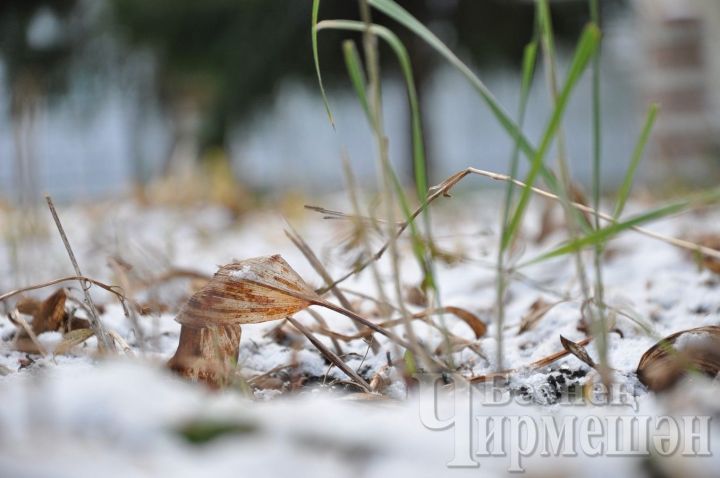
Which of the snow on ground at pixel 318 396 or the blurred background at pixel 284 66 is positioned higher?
the blurred background at pixel 284 66

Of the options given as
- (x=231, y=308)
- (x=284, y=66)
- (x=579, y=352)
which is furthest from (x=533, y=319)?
(x=284, y=66)

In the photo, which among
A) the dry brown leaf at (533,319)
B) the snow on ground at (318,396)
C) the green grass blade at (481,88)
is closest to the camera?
the snow on ground at (318,396)

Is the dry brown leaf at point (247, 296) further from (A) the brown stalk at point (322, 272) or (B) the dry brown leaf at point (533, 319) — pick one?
(B) the dry brown leaf at point (533, 319)

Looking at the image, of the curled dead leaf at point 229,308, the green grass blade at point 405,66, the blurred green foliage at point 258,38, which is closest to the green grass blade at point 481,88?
the green grass blade at point 405,66

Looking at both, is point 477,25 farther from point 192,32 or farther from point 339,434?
point 339,434

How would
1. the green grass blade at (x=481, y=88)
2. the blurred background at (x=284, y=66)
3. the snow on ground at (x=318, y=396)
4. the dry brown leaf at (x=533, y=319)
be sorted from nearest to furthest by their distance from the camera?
the snow on ground at (x=318, y=396)
the green grass blade at (x=481, y=88)
the dry brown leaf at (x=533, y=319)
the blurred background at (x=284, y=66)

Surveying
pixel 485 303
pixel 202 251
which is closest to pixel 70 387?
pixel 485 303

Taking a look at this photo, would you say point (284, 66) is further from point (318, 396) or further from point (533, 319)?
point (318, 396)
